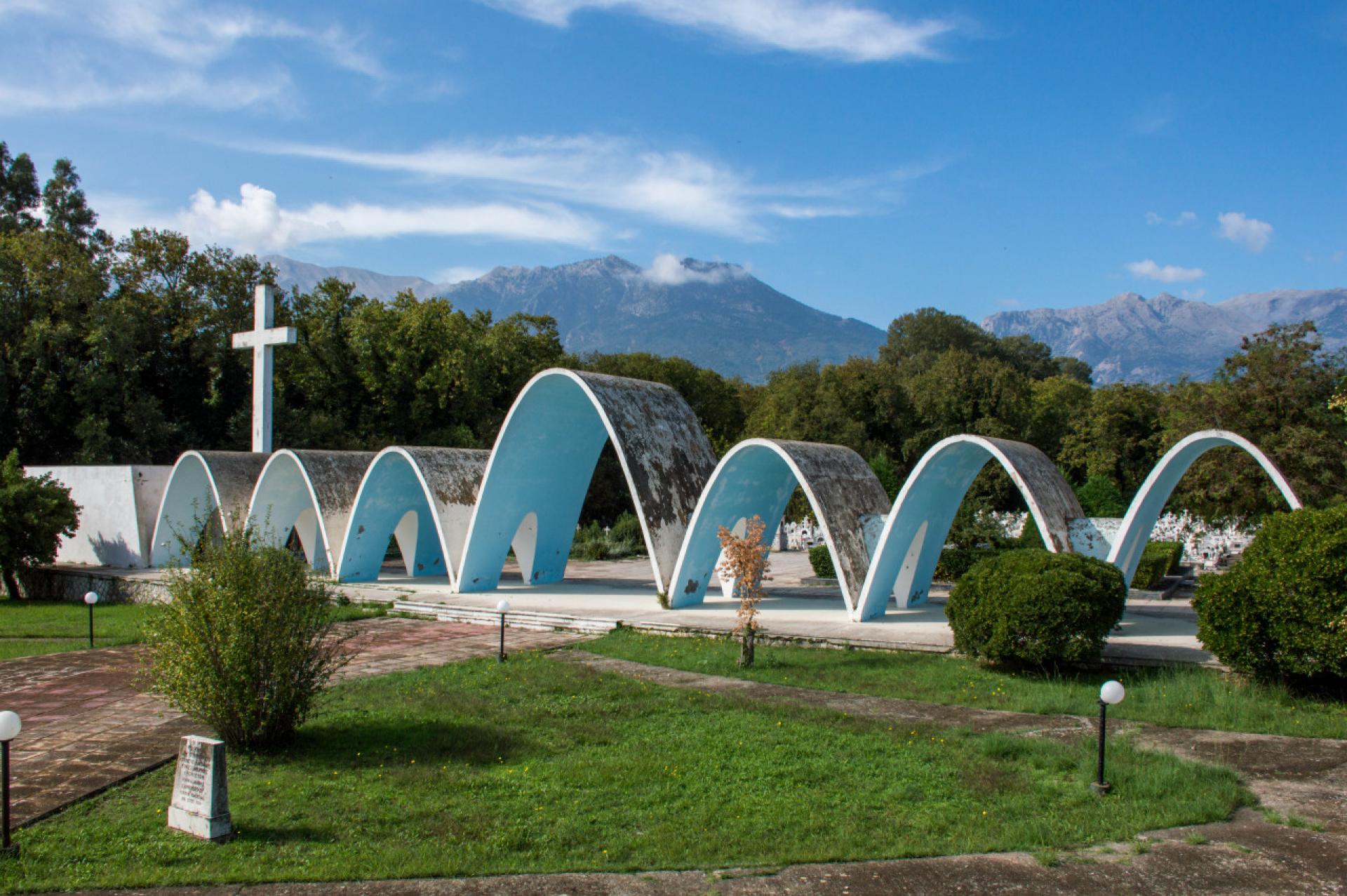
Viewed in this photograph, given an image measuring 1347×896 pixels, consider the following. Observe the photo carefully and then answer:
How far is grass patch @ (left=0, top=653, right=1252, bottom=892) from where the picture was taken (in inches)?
231

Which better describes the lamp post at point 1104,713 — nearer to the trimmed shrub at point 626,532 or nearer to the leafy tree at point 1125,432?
the trimmed shrub at point 626,532

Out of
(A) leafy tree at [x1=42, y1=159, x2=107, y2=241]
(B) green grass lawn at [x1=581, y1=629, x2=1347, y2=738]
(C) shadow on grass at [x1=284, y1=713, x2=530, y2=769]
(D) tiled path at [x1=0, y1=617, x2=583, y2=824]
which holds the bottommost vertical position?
(D) tiled path at [x1=0, y1=617, x2=583, y2=824]

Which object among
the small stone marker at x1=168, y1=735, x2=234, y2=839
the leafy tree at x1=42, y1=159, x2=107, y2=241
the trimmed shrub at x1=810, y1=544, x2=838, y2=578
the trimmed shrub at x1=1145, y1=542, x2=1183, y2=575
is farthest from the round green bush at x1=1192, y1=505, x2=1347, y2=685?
the leafy tree at x1=42, y1=159, x2=107, y2=241

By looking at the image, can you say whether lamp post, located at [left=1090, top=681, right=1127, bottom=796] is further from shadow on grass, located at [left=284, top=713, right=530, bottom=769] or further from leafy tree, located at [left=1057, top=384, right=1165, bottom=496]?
leafy tree, located at [left=1057, top=384, right=1165, bottom=496]

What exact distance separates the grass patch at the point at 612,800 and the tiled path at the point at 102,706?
0.49 meters

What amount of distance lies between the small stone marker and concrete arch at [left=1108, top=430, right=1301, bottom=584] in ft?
38.8

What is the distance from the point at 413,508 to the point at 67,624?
7373 mm

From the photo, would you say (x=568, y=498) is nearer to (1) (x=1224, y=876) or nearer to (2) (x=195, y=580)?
(2) (x=195, y=580)

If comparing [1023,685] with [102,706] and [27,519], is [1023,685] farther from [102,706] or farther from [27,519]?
[27,519]

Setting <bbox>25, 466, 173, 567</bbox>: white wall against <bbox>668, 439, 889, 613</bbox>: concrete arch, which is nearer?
<bbox>668, 439, 889, 613</bbox>: concrete arch

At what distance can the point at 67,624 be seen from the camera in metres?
16.8

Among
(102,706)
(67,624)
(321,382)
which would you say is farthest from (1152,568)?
(321,382)

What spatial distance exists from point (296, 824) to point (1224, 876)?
5802 mm

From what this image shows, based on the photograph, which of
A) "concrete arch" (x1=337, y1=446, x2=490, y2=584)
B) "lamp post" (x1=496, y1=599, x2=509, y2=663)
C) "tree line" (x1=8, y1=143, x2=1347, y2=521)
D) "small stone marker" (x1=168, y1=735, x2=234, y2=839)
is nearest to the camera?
"small stone marker" (x1=168, y1=735, x2=234, y2=839)
